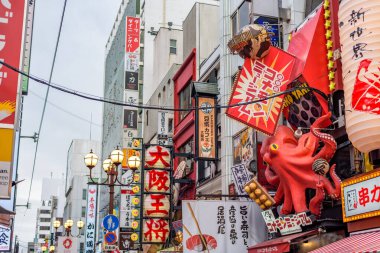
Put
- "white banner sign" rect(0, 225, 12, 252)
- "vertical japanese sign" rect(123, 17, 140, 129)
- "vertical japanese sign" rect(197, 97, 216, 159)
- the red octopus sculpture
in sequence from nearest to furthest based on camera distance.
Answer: the red octopus sculpture < "white banner sign" rect(0, 225, 12, 252) < "vertical japanese sign" rect(197, 97, 216, 159) < "vertical japanese sign" rect(123, 17, 140, 129)

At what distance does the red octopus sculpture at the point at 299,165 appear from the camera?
17.1 m

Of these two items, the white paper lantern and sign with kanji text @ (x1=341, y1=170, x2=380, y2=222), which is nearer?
sign with kanji text @ (x1=341, y1=170, x2=380, y2=222)

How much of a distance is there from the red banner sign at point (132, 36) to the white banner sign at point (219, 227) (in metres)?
34.5

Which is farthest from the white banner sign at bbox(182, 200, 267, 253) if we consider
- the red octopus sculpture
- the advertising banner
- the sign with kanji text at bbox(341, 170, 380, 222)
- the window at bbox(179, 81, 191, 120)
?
the window at bbox(179, 81, 191, 120)

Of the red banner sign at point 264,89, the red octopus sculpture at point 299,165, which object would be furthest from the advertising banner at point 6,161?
the red octopus sculpture at point 299,165

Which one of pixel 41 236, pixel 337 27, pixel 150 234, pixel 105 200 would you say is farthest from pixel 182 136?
pixel 41 236

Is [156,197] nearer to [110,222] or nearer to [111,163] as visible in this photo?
[111,163]


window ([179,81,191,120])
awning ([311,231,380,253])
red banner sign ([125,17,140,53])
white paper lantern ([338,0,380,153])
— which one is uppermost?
red banner sign ([125,17,140,53])

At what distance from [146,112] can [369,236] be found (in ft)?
123

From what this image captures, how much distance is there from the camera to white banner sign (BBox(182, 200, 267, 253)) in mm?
20359

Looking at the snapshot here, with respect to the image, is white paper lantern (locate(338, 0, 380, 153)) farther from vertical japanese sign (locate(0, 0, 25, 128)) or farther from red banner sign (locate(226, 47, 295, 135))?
vertical japanese sign (locate(0, 0, 25, 128))

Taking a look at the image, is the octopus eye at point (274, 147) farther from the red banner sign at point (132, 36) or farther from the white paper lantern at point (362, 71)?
the red banner sign at point (132, 36)

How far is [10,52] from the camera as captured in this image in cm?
1995

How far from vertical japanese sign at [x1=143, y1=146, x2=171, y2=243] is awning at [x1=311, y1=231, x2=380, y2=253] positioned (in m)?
15.1
